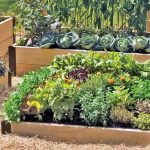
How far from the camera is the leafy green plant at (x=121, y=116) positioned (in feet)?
14.3

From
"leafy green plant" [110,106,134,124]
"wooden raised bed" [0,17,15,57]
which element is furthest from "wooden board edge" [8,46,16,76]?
"leafy green plant" [110,106,134,124]

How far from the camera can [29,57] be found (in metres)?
6.78

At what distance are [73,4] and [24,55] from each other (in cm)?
123

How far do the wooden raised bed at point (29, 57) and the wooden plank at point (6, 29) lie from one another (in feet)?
3.49

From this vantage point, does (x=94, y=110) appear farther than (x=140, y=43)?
No

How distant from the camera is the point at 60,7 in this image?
7.42 m

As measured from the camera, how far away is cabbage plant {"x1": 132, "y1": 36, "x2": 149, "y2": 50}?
6562 mm

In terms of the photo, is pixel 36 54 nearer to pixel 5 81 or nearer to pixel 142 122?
pixel 5 81

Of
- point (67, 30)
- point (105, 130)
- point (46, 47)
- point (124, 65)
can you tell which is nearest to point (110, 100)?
point (105, 130)

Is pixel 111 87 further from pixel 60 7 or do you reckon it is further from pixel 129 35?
pixel 60 7

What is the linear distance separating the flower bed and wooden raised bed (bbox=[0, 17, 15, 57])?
274cm

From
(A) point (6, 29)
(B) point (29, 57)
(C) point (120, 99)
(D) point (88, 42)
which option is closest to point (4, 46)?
(A) point (6, 29)

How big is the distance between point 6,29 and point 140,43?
8.10ft

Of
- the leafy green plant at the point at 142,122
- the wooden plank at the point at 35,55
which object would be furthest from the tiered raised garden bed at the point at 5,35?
the leafy green plant at the point at 142,122
